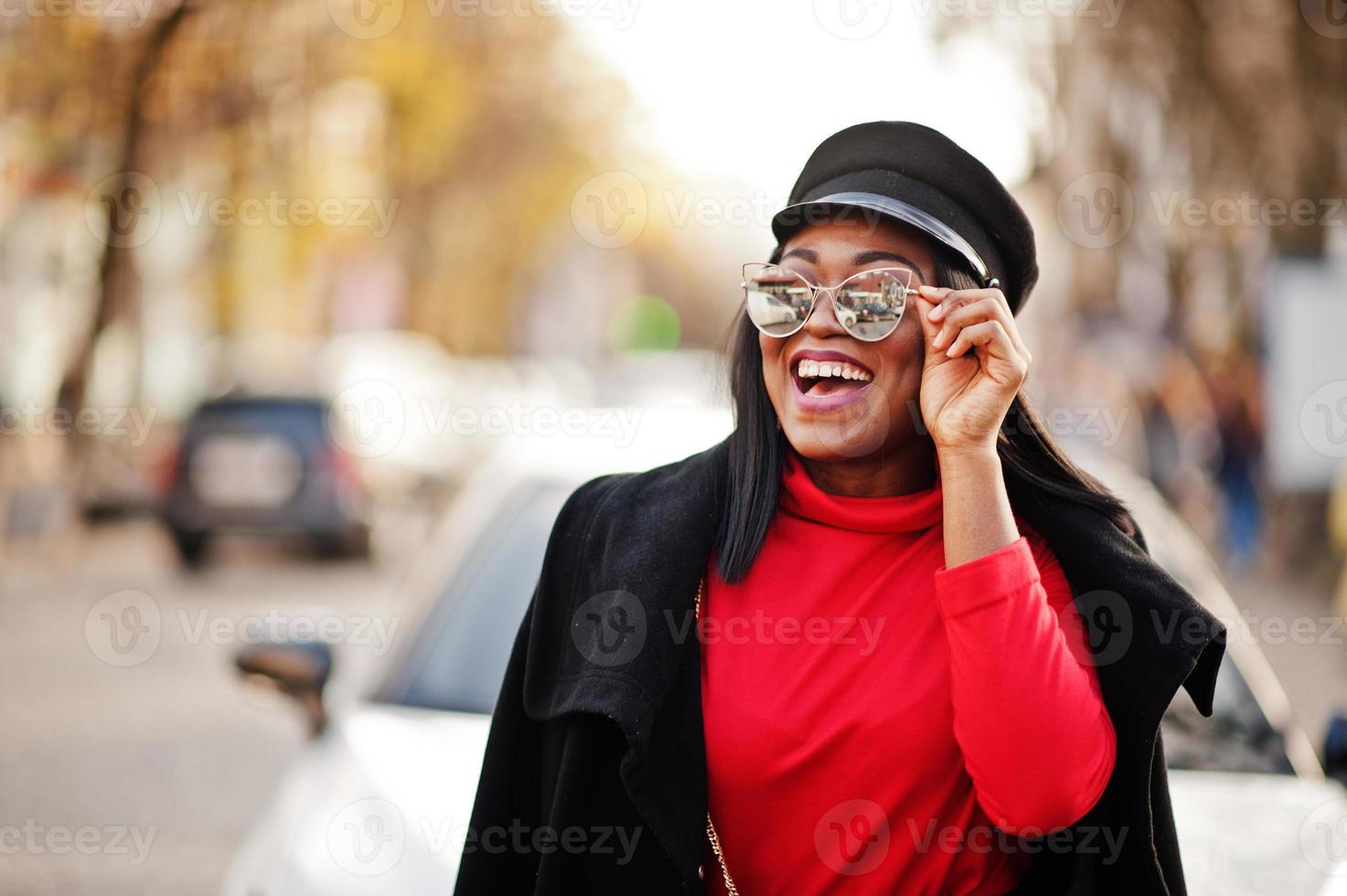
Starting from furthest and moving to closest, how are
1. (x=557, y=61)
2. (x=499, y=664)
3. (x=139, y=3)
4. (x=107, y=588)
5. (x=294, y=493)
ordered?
1. (x=557, y=61)
2. (x=139, y=3)
3. (x=294, y=493)
4. (x=107, y=588)
5. (x=499, y=664)

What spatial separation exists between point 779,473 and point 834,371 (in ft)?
0.64

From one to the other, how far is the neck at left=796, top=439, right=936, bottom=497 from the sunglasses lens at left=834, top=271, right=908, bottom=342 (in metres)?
0.22

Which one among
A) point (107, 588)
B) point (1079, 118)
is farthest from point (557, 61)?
point (107, 588)

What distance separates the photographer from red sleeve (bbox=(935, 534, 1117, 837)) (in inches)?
77.5

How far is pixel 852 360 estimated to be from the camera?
7.29 feet

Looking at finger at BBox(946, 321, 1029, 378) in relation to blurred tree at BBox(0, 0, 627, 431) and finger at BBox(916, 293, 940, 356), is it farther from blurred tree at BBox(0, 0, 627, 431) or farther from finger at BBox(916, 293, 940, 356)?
blurred tree at BBox(0, 0, 627, 431)

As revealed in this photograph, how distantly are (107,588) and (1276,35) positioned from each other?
13.5 meters

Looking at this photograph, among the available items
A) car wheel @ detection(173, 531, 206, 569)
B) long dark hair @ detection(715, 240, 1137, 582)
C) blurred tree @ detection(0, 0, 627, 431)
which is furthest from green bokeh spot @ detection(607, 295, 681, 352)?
long dark hair @ detection(715, 240, 1137, 582)

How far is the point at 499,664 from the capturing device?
11.3ft

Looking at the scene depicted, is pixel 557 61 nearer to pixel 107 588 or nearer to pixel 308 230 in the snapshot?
pixel 308 230

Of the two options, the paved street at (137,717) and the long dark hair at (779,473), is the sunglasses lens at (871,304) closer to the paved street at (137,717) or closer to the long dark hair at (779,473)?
the long dark hair at (779,473)

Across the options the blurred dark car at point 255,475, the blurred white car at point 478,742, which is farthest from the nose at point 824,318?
the blurred dark car at point 255,475

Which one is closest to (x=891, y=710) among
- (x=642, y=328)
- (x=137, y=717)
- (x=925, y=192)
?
(x=925, y=192)

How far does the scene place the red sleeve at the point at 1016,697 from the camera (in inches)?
77.5
